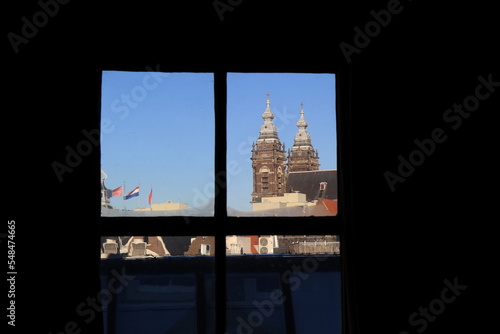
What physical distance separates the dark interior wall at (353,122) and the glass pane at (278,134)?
121 mm

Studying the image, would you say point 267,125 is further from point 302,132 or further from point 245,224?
point 245,224

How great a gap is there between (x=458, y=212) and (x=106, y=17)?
5.04ft

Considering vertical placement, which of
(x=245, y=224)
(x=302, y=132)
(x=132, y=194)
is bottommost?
(x=245, y=224)

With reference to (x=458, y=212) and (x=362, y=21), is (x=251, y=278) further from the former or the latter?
(x=362, y=21)

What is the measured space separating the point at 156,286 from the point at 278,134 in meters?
0.86

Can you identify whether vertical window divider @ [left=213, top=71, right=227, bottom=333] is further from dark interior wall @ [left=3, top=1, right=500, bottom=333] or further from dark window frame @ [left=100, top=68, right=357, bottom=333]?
dark interior wall @ [left=3, top=1, right=500, bottom=333]

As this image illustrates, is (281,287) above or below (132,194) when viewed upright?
below

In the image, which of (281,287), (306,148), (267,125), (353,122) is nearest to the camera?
(353,122)

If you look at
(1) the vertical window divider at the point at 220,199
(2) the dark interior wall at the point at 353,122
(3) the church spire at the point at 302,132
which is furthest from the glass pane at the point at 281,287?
(3) the church spire at the point at 302,132

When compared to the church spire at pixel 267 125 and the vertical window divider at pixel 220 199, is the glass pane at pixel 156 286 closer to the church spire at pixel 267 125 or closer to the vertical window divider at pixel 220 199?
the vertical window divider at pixel 220 199

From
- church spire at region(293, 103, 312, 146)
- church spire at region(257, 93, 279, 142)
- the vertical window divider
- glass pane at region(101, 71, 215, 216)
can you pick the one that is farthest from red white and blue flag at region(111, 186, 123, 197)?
church spire at region(293, 103, 312, 146)

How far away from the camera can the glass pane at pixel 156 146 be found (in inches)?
83.1

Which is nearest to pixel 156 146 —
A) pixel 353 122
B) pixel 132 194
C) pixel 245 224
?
pixel 132 194

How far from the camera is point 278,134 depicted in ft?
8.07
